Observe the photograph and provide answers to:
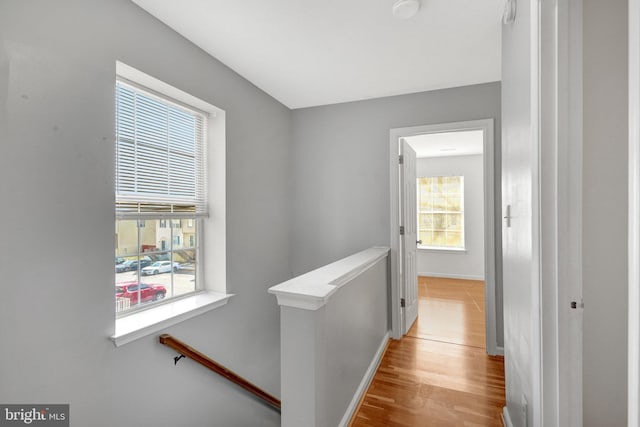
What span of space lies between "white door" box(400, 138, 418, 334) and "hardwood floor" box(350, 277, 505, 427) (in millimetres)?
220

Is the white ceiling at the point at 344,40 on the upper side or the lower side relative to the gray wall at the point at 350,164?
upper

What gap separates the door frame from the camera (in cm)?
268

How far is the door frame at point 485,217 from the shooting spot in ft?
8.78

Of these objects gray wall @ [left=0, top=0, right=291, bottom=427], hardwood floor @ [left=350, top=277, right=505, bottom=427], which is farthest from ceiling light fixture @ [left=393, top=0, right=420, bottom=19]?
hardwood floor @ [left=350, top=277, right=505, bottom=427]

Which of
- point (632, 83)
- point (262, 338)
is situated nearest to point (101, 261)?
point (262, 338)

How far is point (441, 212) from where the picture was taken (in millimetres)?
6012

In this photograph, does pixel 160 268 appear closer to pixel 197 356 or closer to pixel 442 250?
pixel 197 356

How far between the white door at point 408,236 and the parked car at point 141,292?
2.21 meters

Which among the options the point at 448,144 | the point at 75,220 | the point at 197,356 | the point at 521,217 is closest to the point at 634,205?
the point at 521,217

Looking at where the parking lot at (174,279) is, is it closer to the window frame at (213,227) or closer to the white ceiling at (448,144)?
the window frame at (213,227)

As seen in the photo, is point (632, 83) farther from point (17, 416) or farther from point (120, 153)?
point (17, 416)

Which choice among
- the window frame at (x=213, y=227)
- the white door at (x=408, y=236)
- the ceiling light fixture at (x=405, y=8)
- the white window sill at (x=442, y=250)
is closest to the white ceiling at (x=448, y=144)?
the white door at (x=408, y=236)

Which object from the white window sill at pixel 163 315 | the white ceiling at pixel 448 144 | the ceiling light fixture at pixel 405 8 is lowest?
the white window sill at pixel 163 315

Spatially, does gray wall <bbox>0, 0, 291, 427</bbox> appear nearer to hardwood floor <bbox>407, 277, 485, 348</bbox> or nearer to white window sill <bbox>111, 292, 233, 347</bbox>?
white window sill <bbox>111, 292, 233, 347</bbox>
